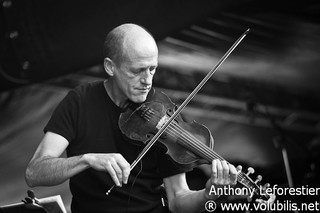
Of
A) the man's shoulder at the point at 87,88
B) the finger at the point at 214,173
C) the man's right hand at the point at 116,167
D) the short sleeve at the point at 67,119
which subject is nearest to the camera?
the man's right hand at the point at 116,167

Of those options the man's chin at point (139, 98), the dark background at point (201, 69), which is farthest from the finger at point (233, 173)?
the dark background at point (201, 69)

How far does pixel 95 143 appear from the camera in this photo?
8.09ft

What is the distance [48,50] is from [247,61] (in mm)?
1326

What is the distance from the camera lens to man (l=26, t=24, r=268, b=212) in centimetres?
242

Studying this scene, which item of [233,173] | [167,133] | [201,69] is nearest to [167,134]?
[167,133]

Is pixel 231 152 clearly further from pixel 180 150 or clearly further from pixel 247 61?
pixel 180 150

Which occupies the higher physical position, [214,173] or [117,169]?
[117,169]

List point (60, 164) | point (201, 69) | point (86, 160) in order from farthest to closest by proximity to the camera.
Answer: point (201, 69) → point (60, 164) → point (86, 160)

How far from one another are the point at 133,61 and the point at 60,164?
56cm

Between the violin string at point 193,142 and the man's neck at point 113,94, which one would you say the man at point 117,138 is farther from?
the violin string at point 193,142

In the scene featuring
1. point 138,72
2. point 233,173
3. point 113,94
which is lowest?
point 233,173

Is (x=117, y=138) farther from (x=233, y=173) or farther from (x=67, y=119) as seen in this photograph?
(x=233, y=173)

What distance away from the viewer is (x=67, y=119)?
239 cm

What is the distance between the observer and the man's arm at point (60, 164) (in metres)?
1.95
